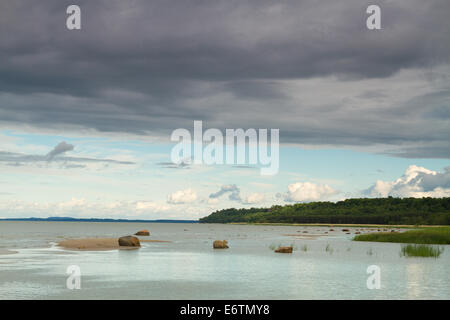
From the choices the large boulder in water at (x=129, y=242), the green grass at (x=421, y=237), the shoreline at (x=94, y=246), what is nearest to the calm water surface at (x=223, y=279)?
the shoreline at (x=94, y=246)

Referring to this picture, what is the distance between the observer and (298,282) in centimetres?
3303

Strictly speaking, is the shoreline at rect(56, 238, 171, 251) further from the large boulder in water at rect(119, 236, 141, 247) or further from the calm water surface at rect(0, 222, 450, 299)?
the calm water surface at rect(0, 222, 450, 299)

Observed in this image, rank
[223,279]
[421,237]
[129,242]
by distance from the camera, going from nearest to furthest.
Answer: [223,279], [129,242], [421,237]

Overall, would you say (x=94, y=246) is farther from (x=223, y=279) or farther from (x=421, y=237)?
(x=421, y=237)

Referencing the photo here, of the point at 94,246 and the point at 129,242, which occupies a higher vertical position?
the point at 129,242

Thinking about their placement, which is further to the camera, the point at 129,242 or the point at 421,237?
the point at 421,237

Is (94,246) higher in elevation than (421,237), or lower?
lower

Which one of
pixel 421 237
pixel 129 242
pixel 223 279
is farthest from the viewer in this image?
pixel 421 237

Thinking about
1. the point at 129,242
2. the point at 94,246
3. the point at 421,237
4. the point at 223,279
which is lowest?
the point at 94,246

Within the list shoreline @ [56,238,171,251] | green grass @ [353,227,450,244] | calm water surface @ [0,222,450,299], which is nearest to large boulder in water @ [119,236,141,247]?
shoreline @ [56,238,171,251]

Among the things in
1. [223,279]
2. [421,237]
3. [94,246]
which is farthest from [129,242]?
[421,237]

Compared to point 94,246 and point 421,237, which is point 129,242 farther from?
point 421,237
